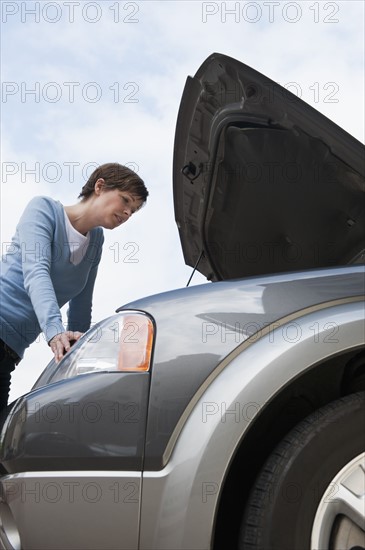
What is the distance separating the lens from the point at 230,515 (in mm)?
1707

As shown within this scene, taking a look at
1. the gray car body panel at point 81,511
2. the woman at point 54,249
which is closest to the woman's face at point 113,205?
the woman at point 54,249

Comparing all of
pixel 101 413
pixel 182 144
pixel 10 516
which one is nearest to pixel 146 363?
pixel 101 413

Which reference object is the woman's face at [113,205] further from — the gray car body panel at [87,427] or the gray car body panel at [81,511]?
the gray car body panel at [81,511]

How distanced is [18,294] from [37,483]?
1.30 m

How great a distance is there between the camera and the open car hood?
2.31m

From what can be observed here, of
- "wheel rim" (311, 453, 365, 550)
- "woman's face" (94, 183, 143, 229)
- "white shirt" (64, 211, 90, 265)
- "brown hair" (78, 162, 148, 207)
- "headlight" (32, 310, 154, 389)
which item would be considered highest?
"brown hair" (78, 162, 148, 207)

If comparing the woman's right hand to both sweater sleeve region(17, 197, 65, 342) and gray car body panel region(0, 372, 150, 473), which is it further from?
gray car body panel region(0, 372, 150, 473)

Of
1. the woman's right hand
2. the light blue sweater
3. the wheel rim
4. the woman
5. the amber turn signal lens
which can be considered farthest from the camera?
the woman

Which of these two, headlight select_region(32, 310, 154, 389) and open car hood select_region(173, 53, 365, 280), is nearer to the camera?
headlight select_region(32, 310, 154, 389)

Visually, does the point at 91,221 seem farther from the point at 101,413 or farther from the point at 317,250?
the point at 101,413

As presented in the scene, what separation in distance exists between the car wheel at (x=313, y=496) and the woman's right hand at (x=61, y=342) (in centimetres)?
84

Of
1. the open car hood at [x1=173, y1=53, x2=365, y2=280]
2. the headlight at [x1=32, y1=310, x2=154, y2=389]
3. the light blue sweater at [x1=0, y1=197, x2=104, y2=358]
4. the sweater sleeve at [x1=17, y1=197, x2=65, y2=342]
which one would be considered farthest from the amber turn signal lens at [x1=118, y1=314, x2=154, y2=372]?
the open car hood at [x1=173, y1=53, x2=365, y2=280]

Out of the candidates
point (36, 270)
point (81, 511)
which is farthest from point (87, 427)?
point (36, 270)

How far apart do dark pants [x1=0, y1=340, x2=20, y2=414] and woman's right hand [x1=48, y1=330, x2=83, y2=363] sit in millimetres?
541
